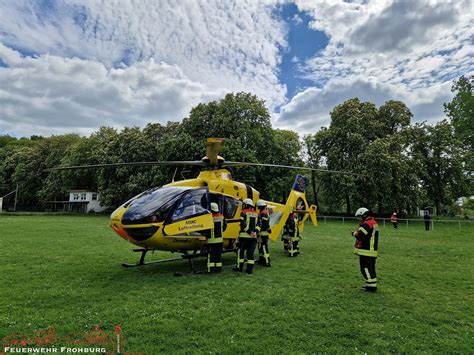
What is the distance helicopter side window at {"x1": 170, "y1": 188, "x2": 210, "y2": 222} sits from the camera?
862 cm

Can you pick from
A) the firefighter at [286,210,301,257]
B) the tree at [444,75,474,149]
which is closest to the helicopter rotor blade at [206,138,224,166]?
the firefighter at [286,210,301,257]

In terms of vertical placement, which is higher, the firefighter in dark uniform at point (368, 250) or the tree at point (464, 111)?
the tree at point (464, 111)

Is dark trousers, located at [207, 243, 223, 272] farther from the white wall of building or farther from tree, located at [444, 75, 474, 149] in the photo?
the white wall of building

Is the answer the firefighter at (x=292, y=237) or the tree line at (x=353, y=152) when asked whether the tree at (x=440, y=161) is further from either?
the firefighter at (x=292, y=237)

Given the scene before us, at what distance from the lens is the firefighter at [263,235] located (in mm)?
10617

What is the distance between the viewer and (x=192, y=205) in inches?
353

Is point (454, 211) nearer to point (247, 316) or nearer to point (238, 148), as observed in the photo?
point (238, 148)

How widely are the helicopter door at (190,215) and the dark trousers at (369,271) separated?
409cm

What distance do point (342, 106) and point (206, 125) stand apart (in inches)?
630

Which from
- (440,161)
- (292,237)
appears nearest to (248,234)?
(292,237)

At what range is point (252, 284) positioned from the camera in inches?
323

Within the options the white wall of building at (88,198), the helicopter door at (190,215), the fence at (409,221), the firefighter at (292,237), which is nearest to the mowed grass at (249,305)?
the helicopter door at (190,215)

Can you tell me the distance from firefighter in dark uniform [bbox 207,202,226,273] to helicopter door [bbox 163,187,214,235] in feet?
0.91

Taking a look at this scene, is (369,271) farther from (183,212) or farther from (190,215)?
(183,212)
